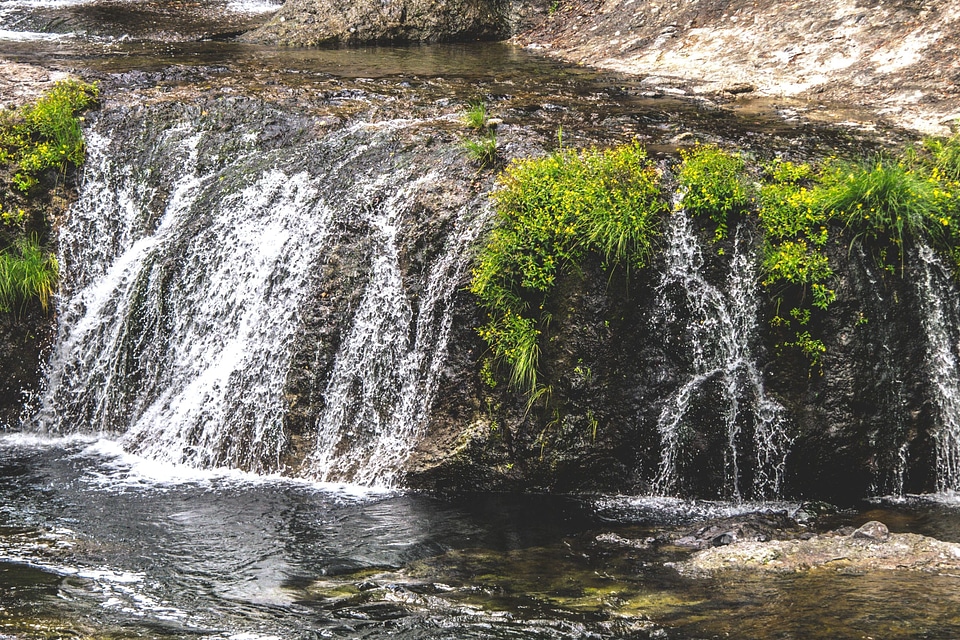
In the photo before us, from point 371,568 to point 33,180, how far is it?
5841 millimetres

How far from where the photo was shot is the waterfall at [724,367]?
6957 mm

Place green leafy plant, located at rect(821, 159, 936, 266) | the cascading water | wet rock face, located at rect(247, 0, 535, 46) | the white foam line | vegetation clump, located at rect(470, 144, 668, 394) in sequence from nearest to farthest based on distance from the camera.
→ green leafy plant, located at rect(821, 159, 936, 266)
vegetation clump, located at rect(470, 144, 668, 394)
the white foam line
the cascading water
wet rock face, located at rect(247, 0, 535, 46)

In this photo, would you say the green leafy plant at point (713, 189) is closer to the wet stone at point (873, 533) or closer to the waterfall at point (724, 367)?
the waterfall at point (724, 367)

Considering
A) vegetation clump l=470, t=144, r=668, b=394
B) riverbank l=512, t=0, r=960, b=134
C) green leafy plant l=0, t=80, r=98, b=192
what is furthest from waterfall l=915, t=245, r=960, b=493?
green leafy plant l=0, t=80, r=98, b=192

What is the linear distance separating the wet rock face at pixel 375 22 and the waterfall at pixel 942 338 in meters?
9.28

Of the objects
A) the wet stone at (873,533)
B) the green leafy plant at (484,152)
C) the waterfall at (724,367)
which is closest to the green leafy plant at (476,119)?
the green leafy plant at (484,152)

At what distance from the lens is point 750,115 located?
9430 mm

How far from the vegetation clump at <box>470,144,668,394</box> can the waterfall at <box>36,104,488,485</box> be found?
15.7 inches

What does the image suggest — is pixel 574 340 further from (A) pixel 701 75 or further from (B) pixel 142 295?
(A) pixel 701 75

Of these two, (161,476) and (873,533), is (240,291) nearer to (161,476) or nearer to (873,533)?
(161,476)

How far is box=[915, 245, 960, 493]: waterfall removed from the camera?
22.8 ft

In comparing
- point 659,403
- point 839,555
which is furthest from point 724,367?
point 839,555

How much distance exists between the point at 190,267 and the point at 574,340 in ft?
12.5

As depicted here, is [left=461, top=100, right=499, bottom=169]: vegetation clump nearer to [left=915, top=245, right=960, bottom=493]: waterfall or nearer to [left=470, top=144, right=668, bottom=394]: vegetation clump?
[left=470, top=144, right=668, bottom=394]: vegetation clump
